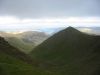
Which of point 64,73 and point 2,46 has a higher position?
point 2,46

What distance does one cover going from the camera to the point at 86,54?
173m

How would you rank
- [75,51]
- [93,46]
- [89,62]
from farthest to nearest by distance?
[75,51] → [93,46] → [89,62]

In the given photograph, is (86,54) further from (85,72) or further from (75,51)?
(85,72)

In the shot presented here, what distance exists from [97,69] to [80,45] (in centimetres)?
6735

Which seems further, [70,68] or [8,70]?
[70,68]

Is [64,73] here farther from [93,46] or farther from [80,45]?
[80,45]

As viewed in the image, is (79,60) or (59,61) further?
(59,61)

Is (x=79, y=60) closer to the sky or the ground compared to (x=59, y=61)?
closer to the sky

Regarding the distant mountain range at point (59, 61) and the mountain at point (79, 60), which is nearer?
the distant mountain range at point (59, 61)

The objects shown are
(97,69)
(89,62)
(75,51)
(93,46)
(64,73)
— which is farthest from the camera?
(75,51)

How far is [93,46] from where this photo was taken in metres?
178

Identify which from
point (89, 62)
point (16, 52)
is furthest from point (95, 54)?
point (16, 52)

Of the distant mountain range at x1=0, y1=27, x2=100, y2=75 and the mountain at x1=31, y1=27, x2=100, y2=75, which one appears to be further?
the mountain at x1=31, y1=27, x2=100, y2=75

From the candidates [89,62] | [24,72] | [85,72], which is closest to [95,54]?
[89,62]
